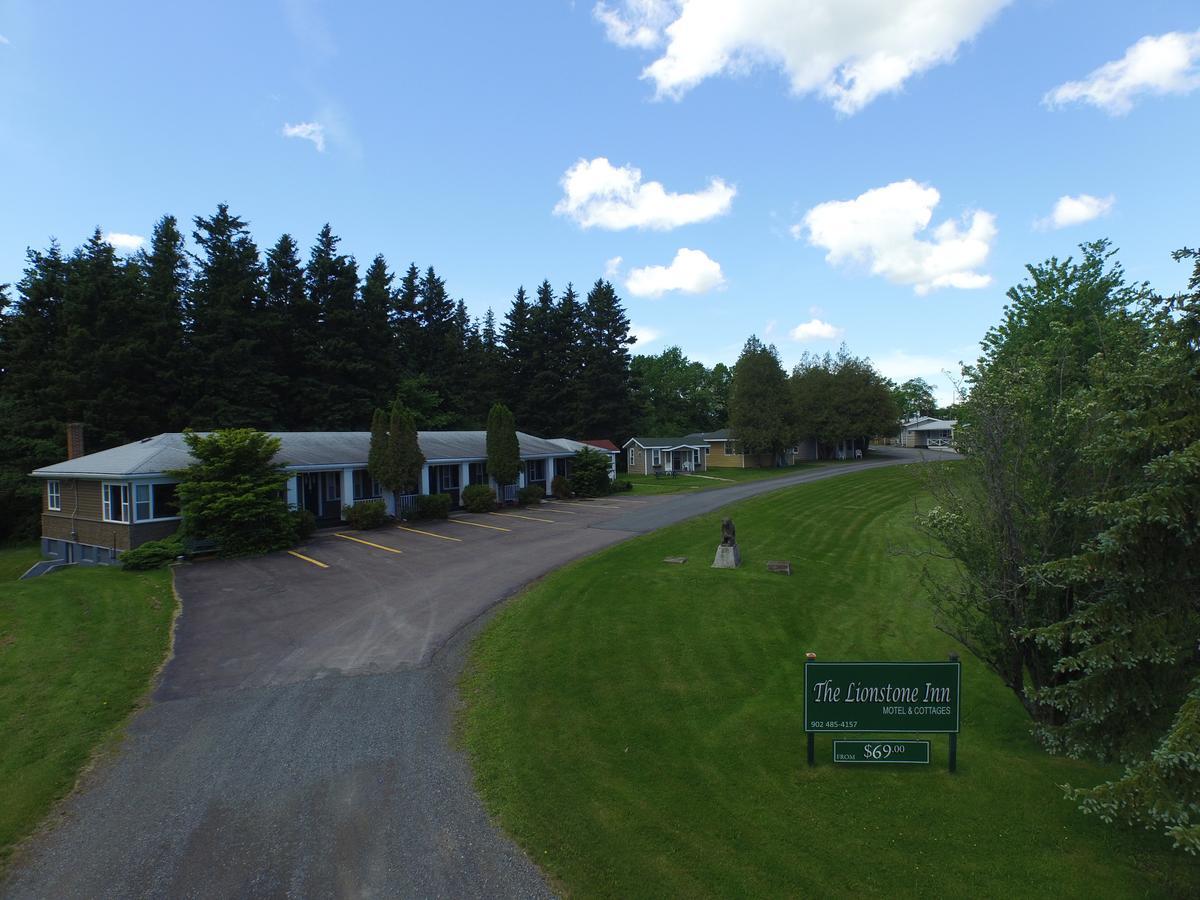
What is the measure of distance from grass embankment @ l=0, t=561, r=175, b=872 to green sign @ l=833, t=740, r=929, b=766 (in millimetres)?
8333

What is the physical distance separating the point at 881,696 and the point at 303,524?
20.3m

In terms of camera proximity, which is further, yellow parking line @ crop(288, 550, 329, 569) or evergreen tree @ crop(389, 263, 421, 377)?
evergreen tree @ crop(389, 263, 421, 377)

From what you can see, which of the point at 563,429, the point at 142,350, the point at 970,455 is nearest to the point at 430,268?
the point at 563,429

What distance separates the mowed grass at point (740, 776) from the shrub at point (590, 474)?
22371 mm

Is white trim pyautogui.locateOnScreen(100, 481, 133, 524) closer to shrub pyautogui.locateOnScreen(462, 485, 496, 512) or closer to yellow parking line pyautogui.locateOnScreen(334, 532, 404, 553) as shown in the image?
yellow parking line pyautogui.locateOnScreen(334, 532, 404, 553)

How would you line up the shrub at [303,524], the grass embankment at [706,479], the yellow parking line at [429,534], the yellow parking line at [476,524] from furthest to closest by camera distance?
1. the grass embankment at [706,479]
2. the yellow parking line at [476,524]
3. the yellow parking line at [429,534]
4. the shrub at [303,524]

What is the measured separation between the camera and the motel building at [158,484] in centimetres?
2000

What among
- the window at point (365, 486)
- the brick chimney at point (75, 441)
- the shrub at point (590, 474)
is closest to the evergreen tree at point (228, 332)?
the brick chimney at point (75, 441)

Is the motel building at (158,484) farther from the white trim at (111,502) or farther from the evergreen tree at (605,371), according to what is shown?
the evergreen tree at (605,371)

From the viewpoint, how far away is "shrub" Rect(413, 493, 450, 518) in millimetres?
26359

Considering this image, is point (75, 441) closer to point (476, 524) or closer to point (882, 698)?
point (476, 524)

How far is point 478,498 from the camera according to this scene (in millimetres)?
29344

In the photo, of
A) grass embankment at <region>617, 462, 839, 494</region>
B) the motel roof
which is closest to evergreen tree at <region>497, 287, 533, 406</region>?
grass embankment at <region>617, 462, 839, 494</region>

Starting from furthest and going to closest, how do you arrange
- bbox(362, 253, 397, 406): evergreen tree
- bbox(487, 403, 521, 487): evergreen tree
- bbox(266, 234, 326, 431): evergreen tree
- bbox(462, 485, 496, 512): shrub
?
bbox(362, 253, 397, 406): evergreen tree < bbox(266, 234, 326, 431): evergreen tree < bbox(487, 403, 521, 487): evergreen tree < bbox(462, 485, 496, 512): shrub
